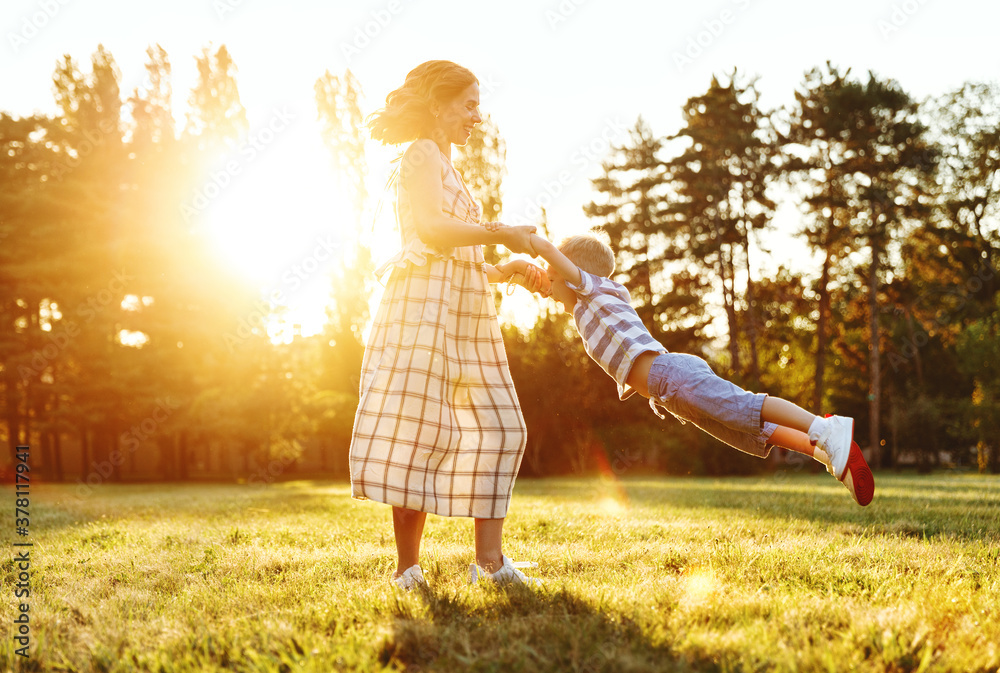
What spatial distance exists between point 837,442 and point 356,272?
21.1 meters

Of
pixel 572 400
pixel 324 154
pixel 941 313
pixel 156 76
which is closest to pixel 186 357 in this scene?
pixel 324 154

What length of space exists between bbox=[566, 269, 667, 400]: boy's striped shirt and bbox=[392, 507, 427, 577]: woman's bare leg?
3.50ft

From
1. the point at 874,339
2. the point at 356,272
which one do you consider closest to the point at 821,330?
the point at 874,339

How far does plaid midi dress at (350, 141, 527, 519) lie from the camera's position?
2924 mm

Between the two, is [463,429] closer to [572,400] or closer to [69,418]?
[572,400]

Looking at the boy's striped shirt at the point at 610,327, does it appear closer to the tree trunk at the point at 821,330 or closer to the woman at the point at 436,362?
the woman at the point at 436,362

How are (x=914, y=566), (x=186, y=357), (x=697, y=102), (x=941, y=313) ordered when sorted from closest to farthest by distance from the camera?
1. (x=914, y=566)
2. (x=186, y=357)
3. (x=697, y=102)
4. (x=941, y=313)

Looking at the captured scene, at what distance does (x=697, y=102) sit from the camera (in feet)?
85.6

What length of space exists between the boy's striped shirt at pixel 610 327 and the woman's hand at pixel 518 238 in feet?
1.30

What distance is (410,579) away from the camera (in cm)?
284

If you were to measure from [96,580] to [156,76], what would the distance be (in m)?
24.8

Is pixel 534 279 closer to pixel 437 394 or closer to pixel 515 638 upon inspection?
pixel 437 394

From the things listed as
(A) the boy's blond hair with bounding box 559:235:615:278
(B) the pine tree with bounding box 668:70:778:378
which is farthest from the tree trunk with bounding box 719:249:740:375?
(A) the boy's blond hair with bounding box 559:235:615:278

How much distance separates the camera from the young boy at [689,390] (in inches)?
117
